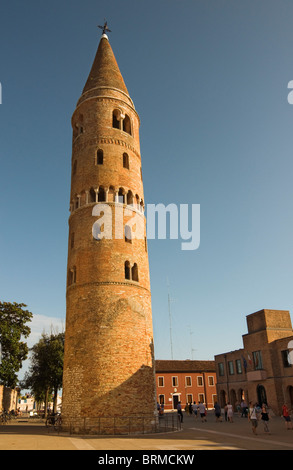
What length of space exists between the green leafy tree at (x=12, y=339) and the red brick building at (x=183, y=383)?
2631 centimetres

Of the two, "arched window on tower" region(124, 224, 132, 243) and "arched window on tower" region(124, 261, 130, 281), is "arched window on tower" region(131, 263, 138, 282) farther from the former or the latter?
"arched window on tower" region(124, 224, 132, 243)

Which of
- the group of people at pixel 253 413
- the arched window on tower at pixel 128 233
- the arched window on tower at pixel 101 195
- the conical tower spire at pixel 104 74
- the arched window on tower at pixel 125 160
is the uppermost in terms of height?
the conical tower spire at pixel 104 74

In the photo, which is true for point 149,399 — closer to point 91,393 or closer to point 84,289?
point 91,393

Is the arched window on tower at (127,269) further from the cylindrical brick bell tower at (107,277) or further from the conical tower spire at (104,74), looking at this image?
the conical tower spire at (104,74)

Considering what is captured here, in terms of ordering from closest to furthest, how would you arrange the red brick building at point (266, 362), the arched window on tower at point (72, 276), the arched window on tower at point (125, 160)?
the arched window on tower at point (72, 276) < the arched window on tower at point (125, 160) < the red brick building at point (266, 362)

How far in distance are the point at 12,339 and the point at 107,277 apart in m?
18.5

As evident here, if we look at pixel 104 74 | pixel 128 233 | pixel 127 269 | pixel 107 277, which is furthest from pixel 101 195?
pixel 104 74

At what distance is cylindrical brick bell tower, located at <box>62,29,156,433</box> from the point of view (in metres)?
21.0

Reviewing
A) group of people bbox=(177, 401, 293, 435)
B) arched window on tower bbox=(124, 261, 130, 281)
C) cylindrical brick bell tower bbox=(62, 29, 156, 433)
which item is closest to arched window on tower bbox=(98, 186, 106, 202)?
cylindrical brick bell tower bbox=(62, 29, 156, 433)

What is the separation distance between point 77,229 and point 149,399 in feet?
38.0

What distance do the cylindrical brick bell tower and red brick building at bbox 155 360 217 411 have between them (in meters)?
36.3

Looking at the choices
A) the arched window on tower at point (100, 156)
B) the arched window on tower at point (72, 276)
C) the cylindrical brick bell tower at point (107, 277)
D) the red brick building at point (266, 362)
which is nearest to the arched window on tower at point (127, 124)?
the cylindrical brick bell tower at point (107, 277)

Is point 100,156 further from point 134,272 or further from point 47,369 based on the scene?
point 47,369

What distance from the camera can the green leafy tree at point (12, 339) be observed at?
117ft
